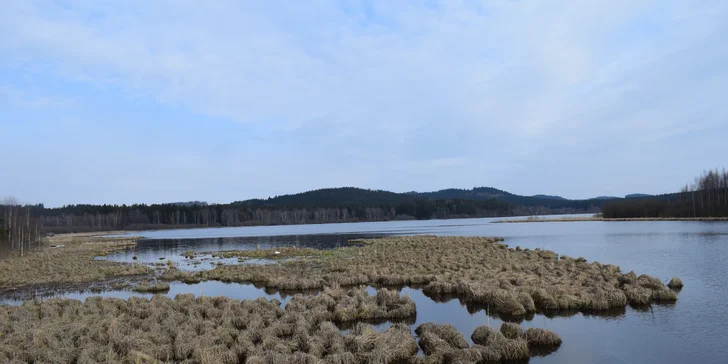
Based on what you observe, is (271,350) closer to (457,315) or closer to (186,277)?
(457,315)

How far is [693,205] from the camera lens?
95.8 m

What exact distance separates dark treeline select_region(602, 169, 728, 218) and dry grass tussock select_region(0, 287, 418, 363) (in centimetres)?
10201

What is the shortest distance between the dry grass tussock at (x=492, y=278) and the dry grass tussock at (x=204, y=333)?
437 centimetres

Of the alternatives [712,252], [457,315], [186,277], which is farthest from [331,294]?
[712,252]

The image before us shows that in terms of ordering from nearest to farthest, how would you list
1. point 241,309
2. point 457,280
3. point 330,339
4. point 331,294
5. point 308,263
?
point 330,339, point 241,309, point 331,294, point 457,280, point 308,263

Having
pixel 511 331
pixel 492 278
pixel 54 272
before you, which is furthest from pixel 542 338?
pixel 54 272

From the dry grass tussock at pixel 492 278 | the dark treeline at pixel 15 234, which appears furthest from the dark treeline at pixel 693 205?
the dark treeline at pixel 15 234

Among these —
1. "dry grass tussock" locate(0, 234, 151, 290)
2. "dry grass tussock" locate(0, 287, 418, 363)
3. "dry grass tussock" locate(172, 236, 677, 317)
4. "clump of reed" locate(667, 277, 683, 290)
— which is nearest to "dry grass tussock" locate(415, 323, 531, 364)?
"dry grass tussock" locate(0, 287, 418, 363)

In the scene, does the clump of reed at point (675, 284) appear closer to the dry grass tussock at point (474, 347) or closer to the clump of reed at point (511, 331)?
the clump of reed at point (511, 331)

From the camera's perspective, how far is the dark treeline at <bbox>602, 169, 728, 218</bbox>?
92.7 meters

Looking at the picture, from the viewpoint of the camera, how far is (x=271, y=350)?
12.3 meters

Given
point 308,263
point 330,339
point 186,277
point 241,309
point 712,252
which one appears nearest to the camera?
point 330,339

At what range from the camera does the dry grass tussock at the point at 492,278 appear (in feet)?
58.2

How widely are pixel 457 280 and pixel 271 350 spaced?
41.9ft
